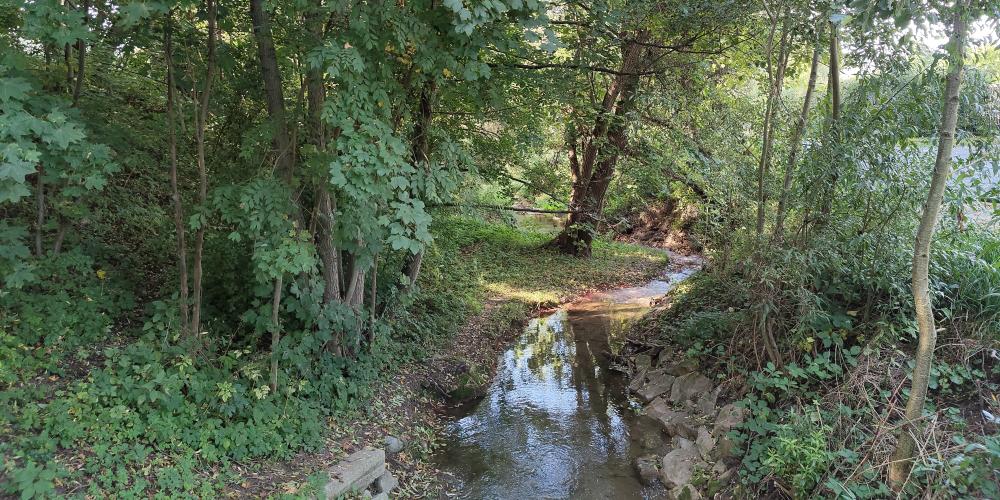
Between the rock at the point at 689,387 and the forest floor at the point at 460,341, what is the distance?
2.42 m

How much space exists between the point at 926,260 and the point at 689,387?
343 centimetres

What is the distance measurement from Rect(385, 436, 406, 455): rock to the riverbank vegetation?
0.54 ft

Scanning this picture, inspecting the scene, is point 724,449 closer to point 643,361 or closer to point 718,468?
point 718,468

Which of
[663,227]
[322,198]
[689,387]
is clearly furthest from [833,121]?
[663,227]

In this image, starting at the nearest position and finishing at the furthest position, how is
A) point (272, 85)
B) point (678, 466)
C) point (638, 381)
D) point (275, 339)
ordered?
point (275, 339)
point (272, 85)
point (678, 466)
point (638, 381)

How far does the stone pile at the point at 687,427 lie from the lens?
4996mm

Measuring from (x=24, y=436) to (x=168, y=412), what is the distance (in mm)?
777

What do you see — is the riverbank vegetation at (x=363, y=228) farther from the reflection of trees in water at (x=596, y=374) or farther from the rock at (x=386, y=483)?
the reflection of trees in water at (x=596, y=374)

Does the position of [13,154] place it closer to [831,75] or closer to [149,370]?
[149,370]

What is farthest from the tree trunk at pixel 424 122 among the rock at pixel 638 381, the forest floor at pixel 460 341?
the rock at pixel 638 381

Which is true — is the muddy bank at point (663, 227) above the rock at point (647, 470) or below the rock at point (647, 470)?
above

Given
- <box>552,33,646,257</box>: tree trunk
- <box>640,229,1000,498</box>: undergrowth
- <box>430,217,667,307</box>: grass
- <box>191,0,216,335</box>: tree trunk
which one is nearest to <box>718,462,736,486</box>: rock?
<box>640,229,1000,498</box>: undergrowth

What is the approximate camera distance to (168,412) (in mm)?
3873

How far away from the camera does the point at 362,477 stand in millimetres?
4426
